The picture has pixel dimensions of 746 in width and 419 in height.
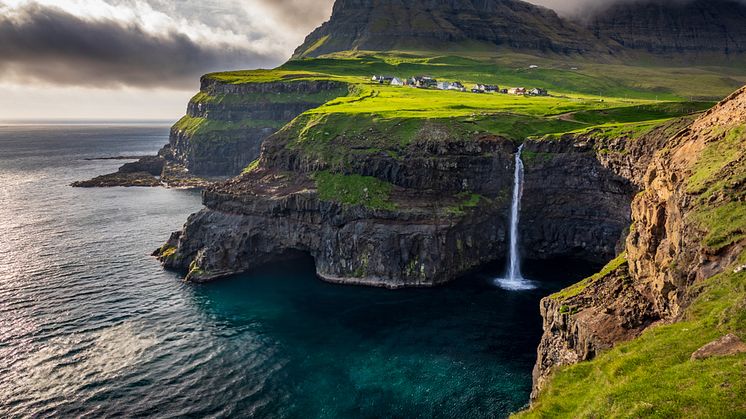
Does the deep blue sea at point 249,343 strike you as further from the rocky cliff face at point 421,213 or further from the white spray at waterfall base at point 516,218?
the rocky cliff face at point 421,213

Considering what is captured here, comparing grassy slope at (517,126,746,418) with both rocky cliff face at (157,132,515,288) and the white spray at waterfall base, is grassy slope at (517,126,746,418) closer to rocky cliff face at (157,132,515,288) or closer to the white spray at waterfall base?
rocky cliff face at (157,132,515,288)

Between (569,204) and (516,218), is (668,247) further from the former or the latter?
(569,204)

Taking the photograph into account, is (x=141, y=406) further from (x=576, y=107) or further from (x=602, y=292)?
(x=576, y=107)

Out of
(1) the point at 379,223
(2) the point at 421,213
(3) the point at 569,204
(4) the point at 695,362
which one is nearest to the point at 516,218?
(3) the point at 569,204

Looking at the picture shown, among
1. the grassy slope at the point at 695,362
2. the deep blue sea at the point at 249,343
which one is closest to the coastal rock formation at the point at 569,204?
the deep blue sea at the point at 249,343

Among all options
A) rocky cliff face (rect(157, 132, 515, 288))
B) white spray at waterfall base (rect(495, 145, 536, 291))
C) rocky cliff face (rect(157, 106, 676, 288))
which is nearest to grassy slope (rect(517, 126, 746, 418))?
rocky cliff face (rect(157, 106, 676, 288))

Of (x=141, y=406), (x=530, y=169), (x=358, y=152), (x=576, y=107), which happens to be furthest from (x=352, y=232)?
(x=576, y=107)
